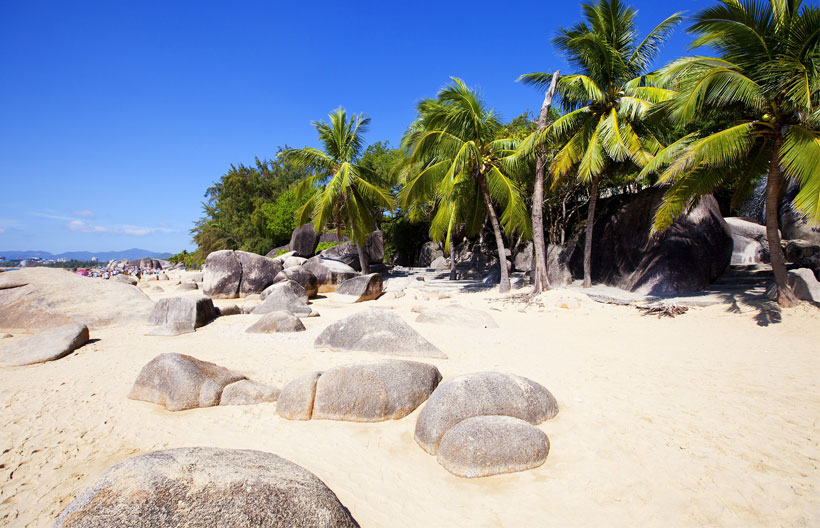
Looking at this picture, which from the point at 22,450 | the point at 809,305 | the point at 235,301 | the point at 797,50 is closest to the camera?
the point at 22,450

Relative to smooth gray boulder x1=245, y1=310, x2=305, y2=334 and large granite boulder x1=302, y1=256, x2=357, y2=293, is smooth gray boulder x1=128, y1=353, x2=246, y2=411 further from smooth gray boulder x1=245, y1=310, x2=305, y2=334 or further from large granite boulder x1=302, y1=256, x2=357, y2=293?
large granite boulder x1=302, y1=256, x2=357, y2=293

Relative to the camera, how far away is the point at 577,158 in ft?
41.7

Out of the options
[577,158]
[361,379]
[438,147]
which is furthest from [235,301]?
[577,158]

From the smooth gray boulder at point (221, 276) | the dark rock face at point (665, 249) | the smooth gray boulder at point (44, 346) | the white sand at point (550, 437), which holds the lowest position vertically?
the white sand at point (550, 437)

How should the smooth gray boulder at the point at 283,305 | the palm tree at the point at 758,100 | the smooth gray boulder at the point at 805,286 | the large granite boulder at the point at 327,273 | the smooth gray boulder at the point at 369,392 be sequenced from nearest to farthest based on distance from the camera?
the smooth gray boulder at the point at 369,392, the palm tree at the point at 758,100, the smooth gray boulder at the point at 805,286, the smooth gray boulder at the point at 283,305, the large granite boulder at the point at 327,273

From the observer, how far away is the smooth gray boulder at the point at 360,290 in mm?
14133

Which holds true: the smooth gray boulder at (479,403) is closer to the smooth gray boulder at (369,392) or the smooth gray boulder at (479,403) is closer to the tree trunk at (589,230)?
the smooth gray boulder at (369,392)

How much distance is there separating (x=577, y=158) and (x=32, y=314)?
15.0 meters

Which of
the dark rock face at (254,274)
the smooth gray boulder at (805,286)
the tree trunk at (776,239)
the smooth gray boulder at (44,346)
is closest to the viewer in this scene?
the smooth gray boulder at (44,346)

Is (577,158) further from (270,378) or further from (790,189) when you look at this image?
(270,378)

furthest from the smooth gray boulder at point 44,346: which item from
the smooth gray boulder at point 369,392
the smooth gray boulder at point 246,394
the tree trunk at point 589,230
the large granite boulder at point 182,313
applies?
the tree trunk at point 589,230

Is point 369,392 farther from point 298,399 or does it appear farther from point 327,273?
point 327,273

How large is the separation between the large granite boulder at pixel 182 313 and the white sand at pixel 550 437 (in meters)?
1.65

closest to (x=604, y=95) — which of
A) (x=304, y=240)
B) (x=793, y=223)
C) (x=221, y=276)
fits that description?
(x=793, y=223)
